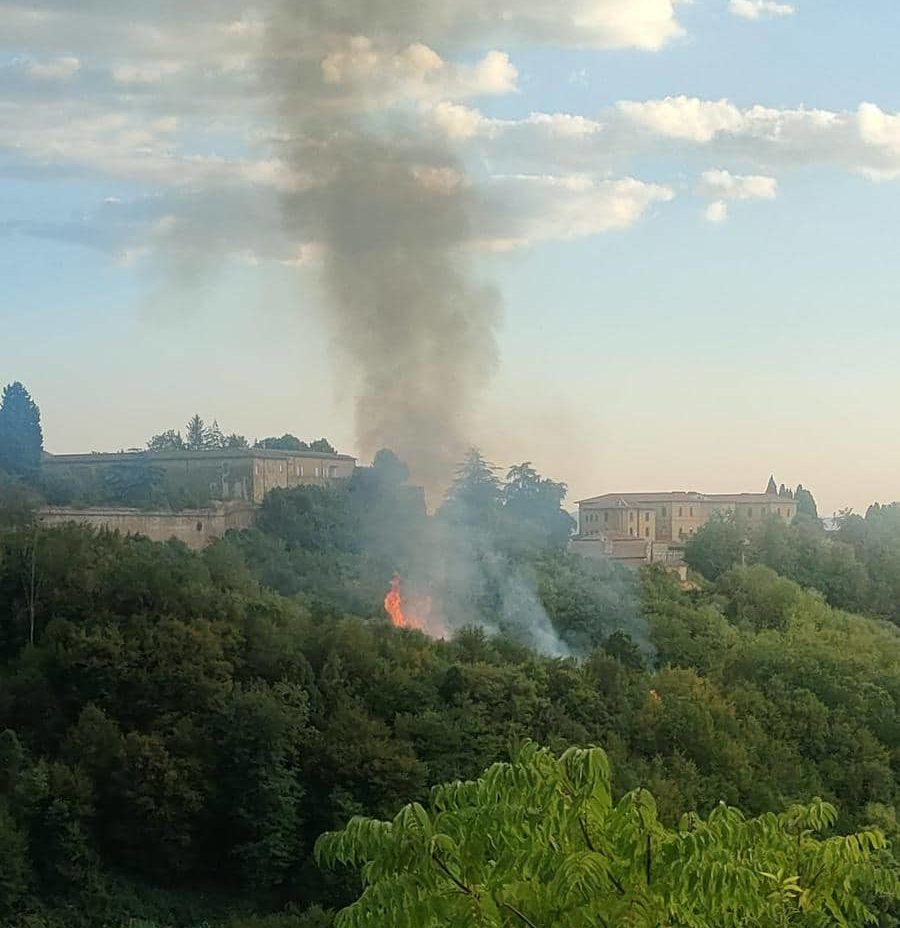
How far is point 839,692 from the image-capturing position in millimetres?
28859

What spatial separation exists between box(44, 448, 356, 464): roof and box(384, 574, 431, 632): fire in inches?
697

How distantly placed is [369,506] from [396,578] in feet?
21.3

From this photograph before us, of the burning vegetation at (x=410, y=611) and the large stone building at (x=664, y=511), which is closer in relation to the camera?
the burning vegetation at (x=410, y=611)

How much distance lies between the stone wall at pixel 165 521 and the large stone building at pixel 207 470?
4.20 meters

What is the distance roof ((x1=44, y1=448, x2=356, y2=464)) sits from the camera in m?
50.4

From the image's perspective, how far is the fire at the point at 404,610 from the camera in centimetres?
3219

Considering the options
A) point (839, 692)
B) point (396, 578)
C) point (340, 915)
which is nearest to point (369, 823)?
point (340, 915)

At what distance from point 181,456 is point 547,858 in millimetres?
46752

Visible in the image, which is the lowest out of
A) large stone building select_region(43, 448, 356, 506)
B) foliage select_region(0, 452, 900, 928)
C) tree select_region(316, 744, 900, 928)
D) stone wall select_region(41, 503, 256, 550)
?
foliage select_region(0, 452, 900, 928)

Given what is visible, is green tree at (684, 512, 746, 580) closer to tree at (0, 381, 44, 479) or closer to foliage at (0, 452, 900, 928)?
foliage at (0, 452, 900, 928)

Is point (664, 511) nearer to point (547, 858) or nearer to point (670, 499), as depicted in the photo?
point (670, 499)

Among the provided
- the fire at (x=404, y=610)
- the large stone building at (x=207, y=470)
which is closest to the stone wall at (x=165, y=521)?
the large stone building at (x=207, y=470)

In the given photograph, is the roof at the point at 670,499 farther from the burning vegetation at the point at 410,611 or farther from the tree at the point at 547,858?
the tree at the point at 547,858

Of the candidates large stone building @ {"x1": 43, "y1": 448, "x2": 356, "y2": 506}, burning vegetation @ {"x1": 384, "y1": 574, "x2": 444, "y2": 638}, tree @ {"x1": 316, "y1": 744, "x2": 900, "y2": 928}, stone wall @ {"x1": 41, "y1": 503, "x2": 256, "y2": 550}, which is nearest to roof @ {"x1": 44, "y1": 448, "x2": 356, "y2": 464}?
large stone building @ {"x1": 43, "y1": 448, "x2": 356, "y2": 506}
